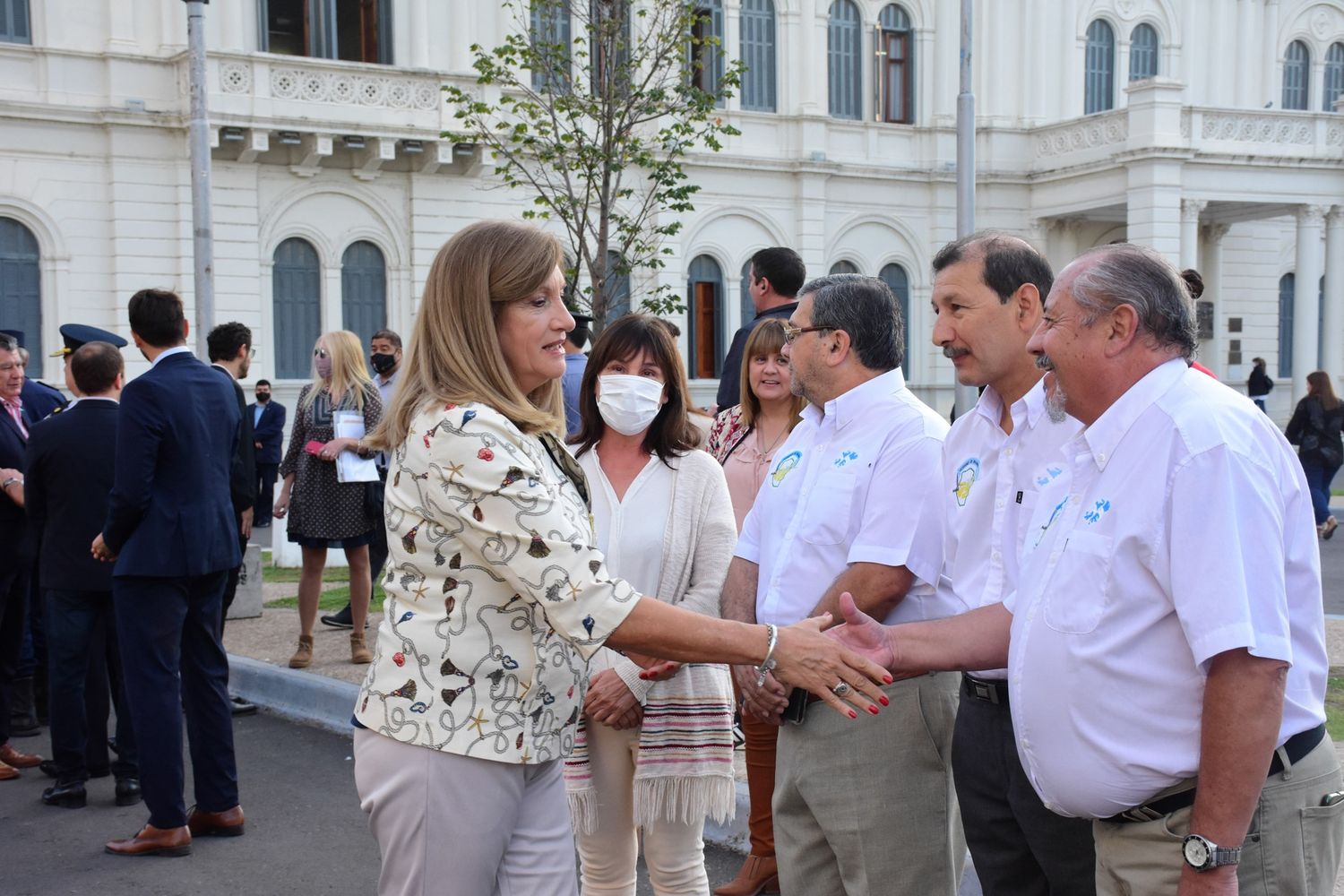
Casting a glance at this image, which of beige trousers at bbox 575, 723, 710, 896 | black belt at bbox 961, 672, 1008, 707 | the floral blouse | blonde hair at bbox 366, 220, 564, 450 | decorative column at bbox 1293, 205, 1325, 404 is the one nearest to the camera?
the floral blouse

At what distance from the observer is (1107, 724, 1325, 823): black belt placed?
2.55 metres

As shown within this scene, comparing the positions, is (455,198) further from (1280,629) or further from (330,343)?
(1280,629)

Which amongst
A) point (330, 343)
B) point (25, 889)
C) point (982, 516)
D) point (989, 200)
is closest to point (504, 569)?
point (982, 516)

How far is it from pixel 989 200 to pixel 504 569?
29.3 meters

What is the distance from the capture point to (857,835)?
11.3 ft

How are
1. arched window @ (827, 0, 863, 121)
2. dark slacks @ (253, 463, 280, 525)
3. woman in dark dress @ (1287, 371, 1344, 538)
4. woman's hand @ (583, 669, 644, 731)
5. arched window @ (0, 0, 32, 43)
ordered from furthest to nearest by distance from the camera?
arched window @ (827, 0, 863, 121) → arched window @ (0, 0, 32, 43) → woman in dark dress @ (1287, 371, 1344, 538) → dark slacks @ (253, 463, 280, 525) → woman's hand @ (583, 669, 644, 731)

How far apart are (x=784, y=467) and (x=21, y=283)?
70.8ft

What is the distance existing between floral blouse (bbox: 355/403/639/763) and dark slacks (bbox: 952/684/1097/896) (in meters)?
0.95

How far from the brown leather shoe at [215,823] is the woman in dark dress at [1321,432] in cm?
1256

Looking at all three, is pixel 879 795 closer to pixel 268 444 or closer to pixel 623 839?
pixel 623 839

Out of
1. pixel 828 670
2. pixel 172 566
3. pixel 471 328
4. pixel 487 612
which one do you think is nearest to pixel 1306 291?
pixel 172 566

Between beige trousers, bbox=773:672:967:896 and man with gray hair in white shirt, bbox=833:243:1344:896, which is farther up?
man with gray hair in white shirt, bbox=833:243:1344:896

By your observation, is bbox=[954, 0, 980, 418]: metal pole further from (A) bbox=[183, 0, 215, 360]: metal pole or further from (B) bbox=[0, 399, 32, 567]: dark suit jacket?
(B) bbox=[0, 399, 32, 567]: dark suit jacket

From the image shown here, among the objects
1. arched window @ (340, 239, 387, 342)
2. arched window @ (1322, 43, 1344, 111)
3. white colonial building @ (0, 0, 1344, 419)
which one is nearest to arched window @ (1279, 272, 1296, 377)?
white colonial building @ (0, 0, 1344, 419)
